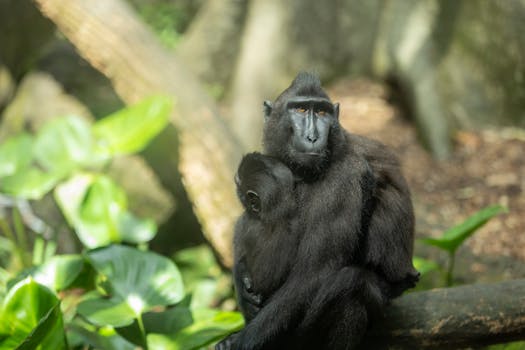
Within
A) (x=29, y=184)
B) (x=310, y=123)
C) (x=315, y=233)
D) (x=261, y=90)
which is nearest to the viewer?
(x=315, y=233)

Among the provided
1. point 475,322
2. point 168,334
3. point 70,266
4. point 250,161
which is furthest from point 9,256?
point 475,322

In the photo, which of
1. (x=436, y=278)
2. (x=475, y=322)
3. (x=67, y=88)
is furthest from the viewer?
(x=67, y=88)

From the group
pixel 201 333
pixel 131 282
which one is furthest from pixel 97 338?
pixel 201 333

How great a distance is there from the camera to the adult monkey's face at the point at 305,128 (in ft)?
12.0

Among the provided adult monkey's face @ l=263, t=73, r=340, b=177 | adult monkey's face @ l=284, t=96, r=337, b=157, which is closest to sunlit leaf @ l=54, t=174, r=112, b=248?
adult monkey's face @ l=263, t=73, r=340, b=177

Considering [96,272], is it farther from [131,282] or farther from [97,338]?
[97,338]

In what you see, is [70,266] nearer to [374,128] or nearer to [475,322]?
[475,322]

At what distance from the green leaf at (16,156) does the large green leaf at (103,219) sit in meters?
0.66

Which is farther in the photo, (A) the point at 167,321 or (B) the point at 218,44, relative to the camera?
(B) the point at 218,44

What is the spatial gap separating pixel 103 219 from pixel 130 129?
2.82ft

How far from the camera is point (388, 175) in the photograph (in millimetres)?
3934

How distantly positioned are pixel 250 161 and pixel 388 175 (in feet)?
2.74

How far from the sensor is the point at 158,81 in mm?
6426

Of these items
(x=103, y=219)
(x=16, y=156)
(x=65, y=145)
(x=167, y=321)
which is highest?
(x=65, y=145)
